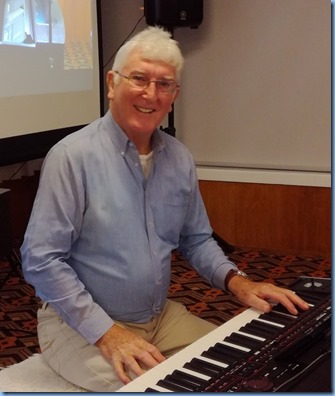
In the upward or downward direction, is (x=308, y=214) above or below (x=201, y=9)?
below

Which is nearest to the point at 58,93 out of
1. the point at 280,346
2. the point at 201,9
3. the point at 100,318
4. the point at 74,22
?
the point at 74,22

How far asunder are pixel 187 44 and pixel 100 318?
13.3ft

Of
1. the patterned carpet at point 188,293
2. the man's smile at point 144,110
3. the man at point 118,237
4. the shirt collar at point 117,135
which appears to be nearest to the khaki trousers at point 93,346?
the man at point 118,237

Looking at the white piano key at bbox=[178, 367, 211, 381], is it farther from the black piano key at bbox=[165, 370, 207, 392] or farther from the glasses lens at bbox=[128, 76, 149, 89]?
the glasses lens at bbox=[128, 76, 149, 89]

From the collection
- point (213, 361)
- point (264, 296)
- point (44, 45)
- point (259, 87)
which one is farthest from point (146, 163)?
point (259, 87)

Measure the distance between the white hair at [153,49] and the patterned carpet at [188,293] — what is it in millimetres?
1933

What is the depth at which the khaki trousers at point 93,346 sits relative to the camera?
6.15 ft

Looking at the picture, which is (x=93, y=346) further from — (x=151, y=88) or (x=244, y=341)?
(x=151, y=88)

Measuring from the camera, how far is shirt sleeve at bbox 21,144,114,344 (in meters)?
1.85

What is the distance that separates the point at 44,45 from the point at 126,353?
2.82 meters

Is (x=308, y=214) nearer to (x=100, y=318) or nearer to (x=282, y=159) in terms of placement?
(x=282, y=159)

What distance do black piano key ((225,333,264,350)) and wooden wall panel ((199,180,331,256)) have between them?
3.50 meters

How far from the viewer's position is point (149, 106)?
1.99m

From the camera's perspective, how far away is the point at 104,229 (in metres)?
1.94
